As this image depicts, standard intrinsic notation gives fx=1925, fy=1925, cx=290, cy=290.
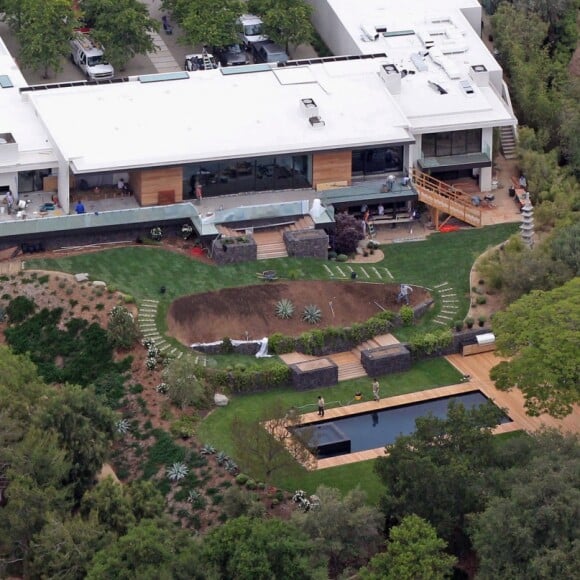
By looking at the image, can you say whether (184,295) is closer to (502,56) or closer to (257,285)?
(257,285)

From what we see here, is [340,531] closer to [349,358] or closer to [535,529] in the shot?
[535,529]

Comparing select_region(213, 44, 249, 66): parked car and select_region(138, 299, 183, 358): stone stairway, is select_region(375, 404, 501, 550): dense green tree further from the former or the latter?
select_region(213, 44, 249, 66): parked car

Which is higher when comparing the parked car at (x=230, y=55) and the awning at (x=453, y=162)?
the parked car at (x=230, y=55)

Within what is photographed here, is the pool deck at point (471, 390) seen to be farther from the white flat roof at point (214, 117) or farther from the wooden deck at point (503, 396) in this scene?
the white flat roof at point (214, 117)

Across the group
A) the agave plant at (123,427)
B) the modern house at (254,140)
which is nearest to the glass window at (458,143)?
the modern house at (254,140)

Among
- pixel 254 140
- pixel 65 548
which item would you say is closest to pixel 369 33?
pixel 254 140

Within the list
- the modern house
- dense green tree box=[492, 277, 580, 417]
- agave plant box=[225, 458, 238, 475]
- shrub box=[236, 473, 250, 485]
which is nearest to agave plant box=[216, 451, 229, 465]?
agave plant box=[225, 458, 238, 475]
